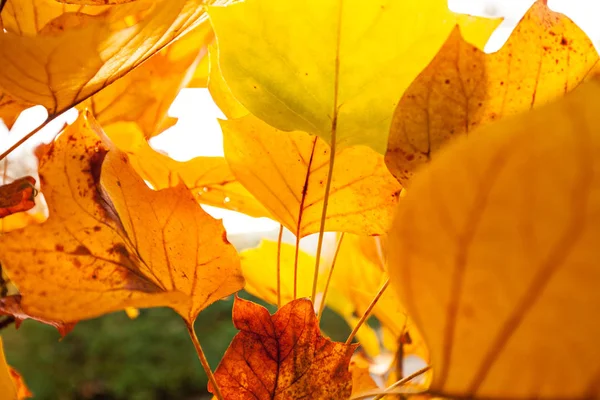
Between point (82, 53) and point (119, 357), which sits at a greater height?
point (82, 53)

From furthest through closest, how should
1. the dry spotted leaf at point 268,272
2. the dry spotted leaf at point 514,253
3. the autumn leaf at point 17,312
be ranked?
the dry spotted leaf at point 268,272
the autumn leaf at point 17,312
the dry spotted leaf at point 514,253

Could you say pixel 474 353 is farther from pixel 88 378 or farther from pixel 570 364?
pixel 88 378

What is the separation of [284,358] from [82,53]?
0.12 m

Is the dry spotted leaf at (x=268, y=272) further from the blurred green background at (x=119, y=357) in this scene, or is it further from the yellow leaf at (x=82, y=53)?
the blurred green background at (x=119, y=357)

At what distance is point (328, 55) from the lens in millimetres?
186

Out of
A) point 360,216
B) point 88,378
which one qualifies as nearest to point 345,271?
point 360,216

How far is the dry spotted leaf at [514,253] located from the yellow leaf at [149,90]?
196 mm

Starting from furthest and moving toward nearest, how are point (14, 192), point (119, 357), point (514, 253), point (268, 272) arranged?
point (119, 357)
point (268, 272)
point (14, 192)
point (514, 253)

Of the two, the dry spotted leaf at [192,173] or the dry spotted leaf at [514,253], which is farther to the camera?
the dry spotted leaf at [192,173]

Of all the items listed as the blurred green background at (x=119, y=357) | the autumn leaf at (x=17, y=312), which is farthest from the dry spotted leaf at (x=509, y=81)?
the blurred green background at (x=119, y=357)

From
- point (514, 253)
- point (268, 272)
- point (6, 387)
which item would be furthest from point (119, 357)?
point (514, 253)

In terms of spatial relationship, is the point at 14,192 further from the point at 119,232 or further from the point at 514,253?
the point at 514,253

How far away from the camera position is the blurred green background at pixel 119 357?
249cm

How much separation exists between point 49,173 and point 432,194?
0.15 meters
